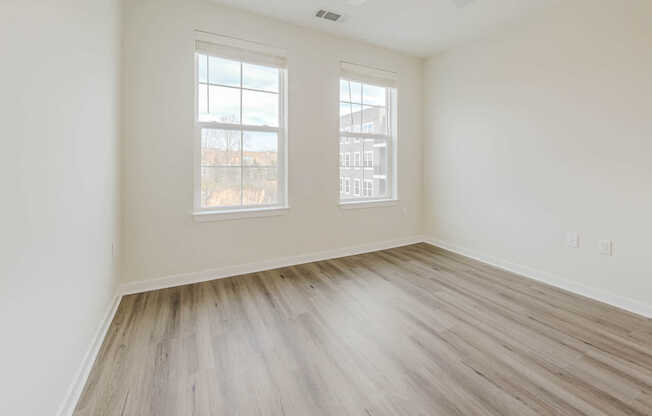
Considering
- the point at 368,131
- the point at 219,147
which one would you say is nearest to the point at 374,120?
the point at 368,131

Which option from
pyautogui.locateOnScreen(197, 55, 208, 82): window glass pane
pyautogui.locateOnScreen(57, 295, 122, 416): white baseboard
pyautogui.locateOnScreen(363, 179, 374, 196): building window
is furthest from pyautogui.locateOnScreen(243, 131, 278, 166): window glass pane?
pyautogui.locateOnScreen(57, 295, 122, 416): white baseboard

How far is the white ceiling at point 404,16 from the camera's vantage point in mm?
2760

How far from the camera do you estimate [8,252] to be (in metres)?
0.89

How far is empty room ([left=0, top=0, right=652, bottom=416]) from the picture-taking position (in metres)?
1.32

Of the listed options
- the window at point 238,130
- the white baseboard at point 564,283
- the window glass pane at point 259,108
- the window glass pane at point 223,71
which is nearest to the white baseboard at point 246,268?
the window at point 238,130

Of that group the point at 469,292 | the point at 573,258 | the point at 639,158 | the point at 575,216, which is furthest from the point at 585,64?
the point at 469,292

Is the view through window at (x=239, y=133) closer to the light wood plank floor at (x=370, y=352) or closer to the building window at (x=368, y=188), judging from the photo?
the light wood plank floor at (x=370, y=352)

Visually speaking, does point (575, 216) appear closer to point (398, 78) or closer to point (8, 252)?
point (398, 78)

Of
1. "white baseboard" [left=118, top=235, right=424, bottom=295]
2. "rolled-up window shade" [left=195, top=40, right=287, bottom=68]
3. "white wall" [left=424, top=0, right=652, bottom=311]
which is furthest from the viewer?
"rolled-up window shade" [left=195, top=40, right=287, bottom=68]

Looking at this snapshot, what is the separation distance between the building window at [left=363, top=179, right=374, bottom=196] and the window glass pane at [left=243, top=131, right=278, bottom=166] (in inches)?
53.2

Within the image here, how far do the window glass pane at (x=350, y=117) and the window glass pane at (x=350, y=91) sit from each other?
0.24 ft

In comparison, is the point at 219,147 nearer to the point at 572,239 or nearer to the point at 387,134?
the point at 387,134

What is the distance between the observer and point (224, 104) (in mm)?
2918

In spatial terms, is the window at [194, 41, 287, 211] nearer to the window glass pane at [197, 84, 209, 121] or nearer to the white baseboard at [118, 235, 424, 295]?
the window glass pane at [197, 84, 209, 121]
